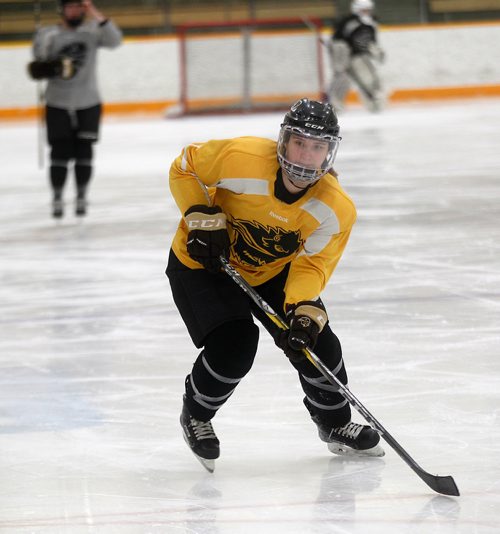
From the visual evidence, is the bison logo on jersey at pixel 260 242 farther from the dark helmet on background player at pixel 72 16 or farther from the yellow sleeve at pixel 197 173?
the dark helmet on background player at pixel 72 16

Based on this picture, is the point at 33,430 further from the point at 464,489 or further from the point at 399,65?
the point at 399,65

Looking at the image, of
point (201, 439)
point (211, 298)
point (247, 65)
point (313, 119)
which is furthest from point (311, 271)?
point (247, 65)

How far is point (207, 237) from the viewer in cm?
236

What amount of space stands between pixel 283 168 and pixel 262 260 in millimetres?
244

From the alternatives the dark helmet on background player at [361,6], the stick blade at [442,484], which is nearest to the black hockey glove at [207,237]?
the stick blade at [442,484]

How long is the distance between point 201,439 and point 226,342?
24 cm

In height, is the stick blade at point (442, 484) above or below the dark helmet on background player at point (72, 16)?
above

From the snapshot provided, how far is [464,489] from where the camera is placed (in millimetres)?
2258

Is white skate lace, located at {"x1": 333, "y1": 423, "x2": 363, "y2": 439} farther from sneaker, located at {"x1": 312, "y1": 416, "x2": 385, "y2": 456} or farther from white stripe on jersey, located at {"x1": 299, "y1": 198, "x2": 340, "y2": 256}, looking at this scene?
white stripe on jersey, located at {"x1": 299, "y1": 198, "x2": 340, "y2": 256}

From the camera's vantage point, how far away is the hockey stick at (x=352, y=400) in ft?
7.29

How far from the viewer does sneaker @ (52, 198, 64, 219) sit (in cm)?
595

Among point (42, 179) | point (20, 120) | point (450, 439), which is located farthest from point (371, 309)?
point (20, 120)

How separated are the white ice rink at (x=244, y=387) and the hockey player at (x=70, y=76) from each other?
390 mm

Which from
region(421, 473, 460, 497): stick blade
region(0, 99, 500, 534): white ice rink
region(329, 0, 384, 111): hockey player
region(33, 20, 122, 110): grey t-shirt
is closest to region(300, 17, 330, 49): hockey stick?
region(329, 0, 384, 111): hockey player
